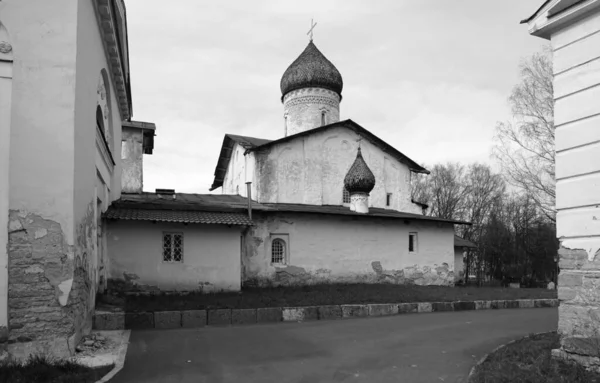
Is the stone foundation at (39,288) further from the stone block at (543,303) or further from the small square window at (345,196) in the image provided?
the small square window at (345,196)

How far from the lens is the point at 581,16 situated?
21.9 ft

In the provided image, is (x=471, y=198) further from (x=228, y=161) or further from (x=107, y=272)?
(x=107, y=272)

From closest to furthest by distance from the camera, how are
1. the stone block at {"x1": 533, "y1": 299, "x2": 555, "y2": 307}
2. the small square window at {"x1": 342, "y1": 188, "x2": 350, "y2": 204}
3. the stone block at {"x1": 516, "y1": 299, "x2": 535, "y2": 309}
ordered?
the stone block at {"x1": 516, "y1": 299, "x2": 535, "y2": 309} < the stone block at {"x1": 533, "y1": 299, "x2": 555, "y2": 307} < the small square window at {"x1": 342, "y1": 188, "x2": 350, "y2": 204}

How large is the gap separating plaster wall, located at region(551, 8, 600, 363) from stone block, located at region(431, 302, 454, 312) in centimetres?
780

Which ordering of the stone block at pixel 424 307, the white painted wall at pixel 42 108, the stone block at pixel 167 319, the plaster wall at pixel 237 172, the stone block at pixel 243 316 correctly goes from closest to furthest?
the white painted wall at pixel 42 108
the stone block at pixel 167 319
the stone block at pixel 243 316
the stone block at pixel 424 307
the plaster wall at pixel 237 172

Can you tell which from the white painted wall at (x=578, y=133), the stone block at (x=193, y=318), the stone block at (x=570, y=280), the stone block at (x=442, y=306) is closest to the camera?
the white painted wall at (x=578, y=133)

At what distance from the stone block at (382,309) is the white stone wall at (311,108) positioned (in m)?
12.5

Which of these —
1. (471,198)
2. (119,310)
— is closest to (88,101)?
(119,310)

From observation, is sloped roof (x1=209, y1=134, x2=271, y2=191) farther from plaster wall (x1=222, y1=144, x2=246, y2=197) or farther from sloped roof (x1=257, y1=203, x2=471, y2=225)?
sloped roof (x1=257, y1=203, x2=471, y2=225)

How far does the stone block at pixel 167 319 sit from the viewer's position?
10.5 meters

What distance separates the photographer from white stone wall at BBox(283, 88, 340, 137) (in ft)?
79.5

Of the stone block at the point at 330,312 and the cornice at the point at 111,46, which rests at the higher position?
the cornice at the point at 111,46

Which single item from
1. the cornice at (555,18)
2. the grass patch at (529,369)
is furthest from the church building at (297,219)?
the cornice at (555,18)

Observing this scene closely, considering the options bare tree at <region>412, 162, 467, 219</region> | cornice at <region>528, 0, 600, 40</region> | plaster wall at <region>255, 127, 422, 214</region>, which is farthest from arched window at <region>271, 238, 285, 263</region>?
bare tree at <region>412, 162, 467, 219</region>
